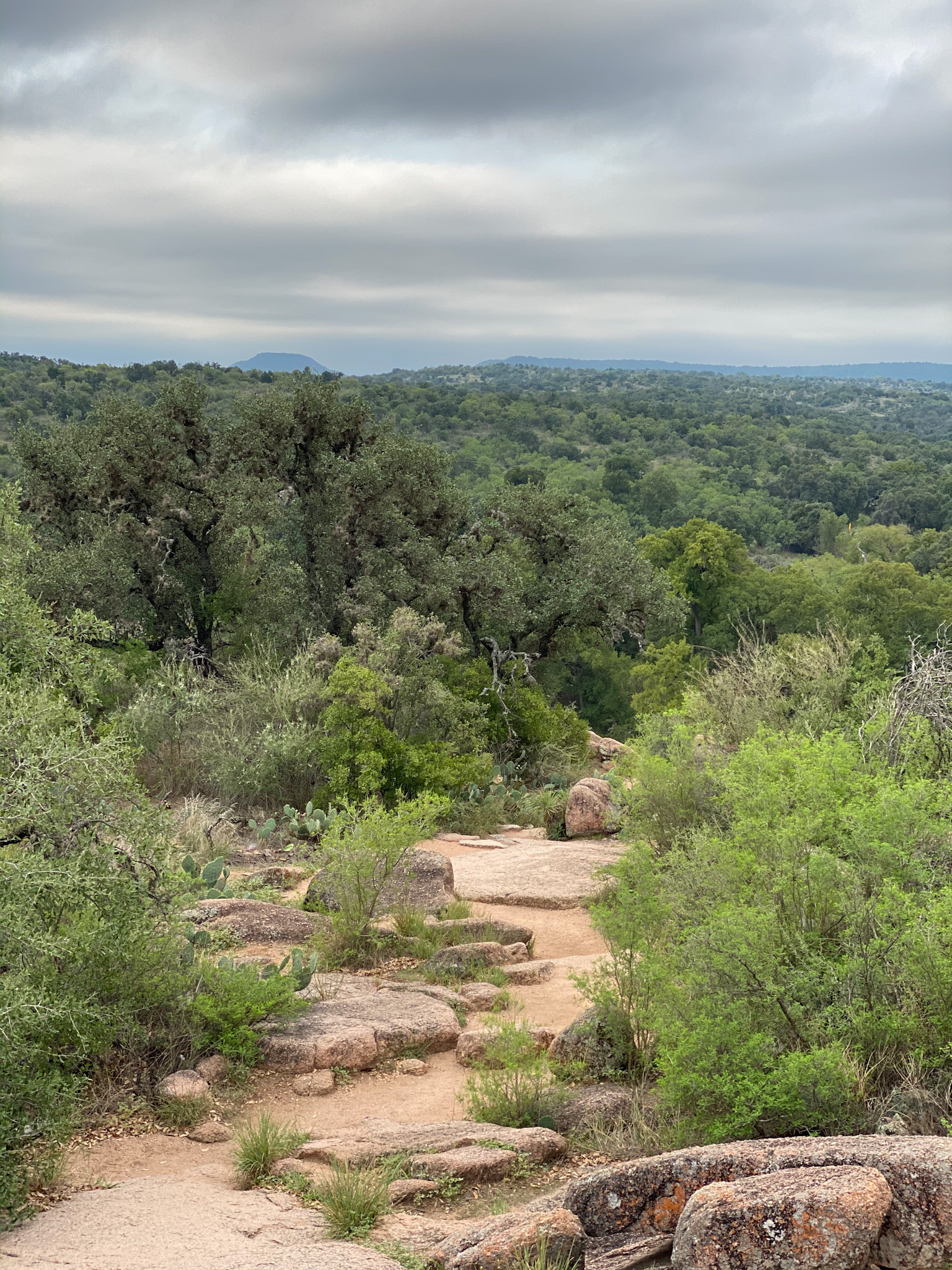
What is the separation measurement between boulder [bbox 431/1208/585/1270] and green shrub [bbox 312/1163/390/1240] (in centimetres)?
59

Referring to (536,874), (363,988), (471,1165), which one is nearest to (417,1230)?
(471,1165)

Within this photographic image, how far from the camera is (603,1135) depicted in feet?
21.7

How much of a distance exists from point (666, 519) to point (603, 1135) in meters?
62.6

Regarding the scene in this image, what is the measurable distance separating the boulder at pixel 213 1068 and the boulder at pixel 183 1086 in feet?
0.72

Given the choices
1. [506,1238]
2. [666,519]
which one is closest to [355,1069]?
[506,1238]

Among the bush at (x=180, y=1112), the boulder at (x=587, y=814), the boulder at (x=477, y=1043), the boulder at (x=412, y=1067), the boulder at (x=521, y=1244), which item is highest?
the boulder at (x=521, y=1244)

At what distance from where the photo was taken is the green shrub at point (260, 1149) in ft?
20.4

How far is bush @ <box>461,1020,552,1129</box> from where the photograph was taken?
7117 millimetres

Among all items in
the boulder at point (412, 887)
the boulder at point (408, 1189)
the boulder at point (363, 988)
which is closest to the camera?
the boulder at point (408, 1189)

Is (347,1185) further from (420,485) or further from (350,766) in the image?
(420,485)

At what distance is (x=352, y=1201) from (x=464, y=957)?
4782mm

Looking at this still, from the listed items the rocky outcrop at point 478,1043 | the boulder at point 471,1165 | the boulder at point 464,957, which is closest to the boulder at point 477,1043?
the rocky outcrop at point 478,1043

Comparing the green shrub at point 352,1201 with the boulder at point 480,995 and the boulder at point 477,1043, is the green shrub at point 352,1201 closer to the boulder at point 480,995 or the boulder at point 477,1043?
the boulder at point 477,1043

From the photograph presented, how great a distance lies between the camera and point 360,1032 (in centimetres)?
827
